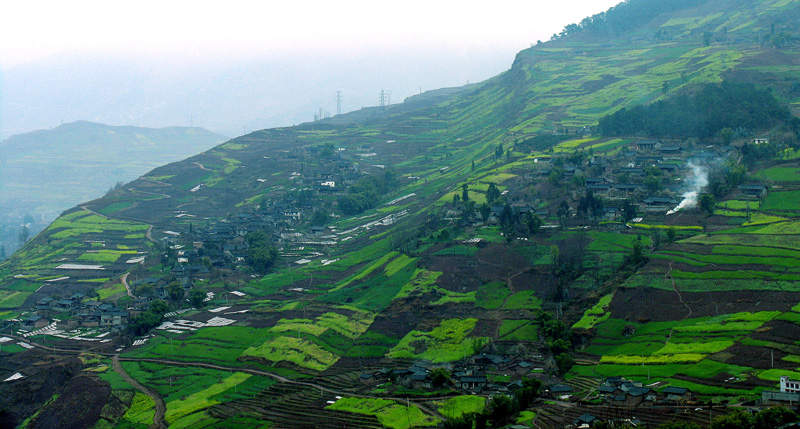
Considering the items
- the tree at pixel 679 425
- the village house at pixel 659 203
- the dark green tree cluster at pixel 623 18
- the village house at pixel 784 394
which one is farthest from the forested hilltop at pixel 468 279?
the dark green tree cluster at pixel 623 18

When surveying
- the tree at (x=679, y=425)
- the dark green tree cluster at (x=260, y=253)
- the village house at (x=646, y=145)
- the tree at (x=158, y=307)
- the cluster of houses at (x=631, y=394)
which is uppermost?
the village house at (x=646, y=145)

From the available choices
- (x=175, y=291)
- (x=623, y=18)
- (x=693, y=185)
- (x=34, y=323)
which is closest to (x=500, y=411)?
(x=175, y=291)

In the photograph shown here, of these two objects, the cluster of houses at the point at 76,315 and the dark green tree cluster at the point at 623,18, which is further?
the dark green tree cluster at the point at 623,18

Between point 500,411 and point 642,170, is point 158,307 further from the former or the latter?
point 642,170

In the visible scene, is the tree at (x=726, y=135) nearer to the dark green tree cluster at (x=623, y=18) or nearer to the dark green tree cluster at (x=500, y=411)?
the dark green tree cluster at (x=500, y=411)

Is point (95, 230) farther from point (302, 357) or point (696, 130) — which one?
point (696, 130)
